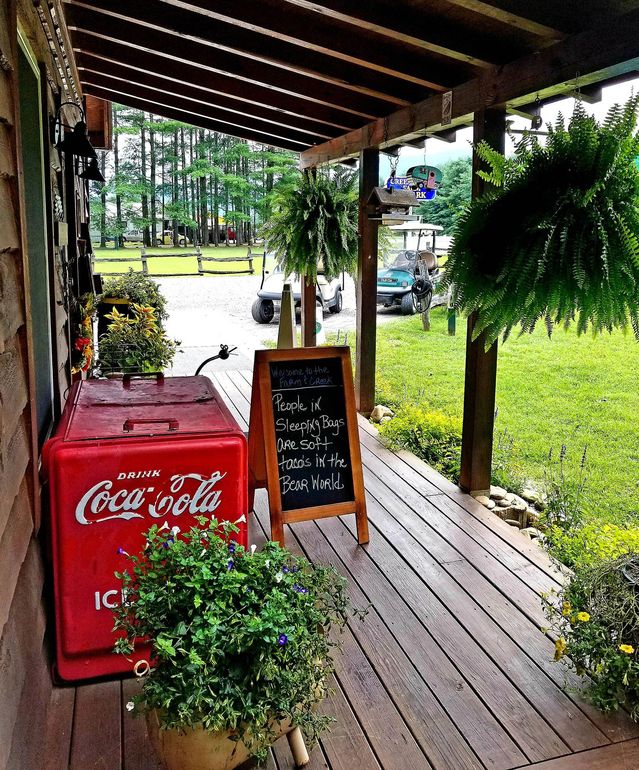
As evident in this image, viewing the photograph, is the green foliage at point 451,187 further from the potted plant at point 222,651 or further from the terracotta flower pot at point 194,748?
the terracotta flower pot at point 194,748

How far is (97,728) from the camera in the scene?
1.84 metres

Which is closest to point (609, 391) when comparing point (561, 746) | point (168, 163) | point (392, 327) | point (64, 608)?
point (392, 327)

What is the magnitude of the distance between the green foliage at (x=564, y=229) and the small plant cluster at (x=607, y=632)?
0.76 metres

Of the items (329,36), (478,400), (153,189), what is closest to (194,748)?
(478,400)

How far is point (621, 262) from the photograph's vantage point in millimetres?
1905

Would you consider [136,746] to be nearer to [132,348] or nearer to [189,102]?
[132,348]

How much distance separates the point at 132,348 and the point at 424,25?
2776 millimetres

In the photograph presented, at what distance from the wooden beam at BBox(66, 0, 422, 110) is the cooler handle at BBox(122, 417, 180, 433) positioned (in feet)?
7.45

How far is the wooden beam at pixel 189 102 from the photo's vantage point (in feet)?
16.0

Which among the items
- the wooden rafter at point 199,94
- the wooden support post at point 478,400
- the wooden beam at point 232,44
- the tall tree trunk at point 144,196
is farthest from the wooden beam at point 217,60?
the tall tree trunk at point 144,196

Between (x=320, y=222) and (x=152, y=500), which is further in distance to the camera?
(x=320, y=222)

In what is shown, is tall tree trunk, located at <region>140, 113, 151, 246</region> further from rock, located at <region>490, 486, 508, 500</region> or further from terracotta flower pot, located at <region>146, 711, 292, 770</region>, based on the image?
terracotta flower pot, located at <region>146, 711, 292, 770</region>

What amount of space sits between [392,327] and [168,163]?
17.9 metres

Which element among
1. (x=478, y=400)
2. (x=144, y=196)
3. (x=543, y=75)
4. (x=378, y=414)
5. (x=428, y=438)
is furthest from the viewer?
(x=144, y=196)
